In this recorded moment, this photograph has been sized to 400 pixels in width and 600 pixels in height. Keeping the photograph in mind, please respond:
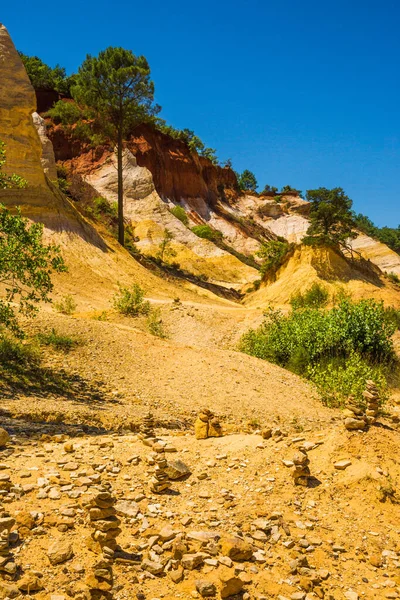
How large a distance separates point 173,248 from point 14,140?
51.1 feet

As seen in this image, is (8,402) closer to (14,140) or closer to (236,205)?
(14,140)

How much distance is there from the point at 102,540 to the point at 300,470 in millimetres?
2467

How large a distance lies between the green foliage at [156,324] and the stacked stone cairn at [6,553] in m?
12.6

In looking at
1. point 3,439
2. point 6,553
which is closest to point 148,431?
point 3,439

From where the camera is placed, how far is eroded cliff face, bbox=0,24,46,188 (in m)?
22.1

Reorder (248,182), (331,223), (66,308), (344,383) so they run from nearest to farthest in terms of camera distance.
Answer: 1. (344,383)
2. (66,308)
3. (331,223)
4. (248,182)

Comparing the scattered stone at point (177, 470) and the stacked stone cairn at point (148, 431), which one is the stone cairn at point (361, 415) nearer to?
the scattered stone at point (177, 470)

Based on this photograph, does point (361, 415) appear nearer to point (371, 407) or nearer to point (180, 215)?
point (371, 407)

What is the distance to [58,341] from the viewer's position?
448 inches

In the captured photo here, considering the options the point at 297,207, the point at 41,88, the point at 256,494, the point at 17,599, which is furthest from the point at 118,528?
the point at 297,207

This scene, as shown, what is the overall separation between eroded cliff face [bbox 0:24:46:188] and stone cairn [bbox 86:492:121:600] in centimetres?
2059

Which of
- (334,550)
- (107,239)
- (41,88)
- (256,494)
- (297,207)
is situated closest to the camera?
(334,550)

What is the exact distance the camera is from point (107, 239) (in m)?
26.9

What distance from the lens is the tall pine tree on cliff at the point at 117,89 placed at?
28.3 metres
